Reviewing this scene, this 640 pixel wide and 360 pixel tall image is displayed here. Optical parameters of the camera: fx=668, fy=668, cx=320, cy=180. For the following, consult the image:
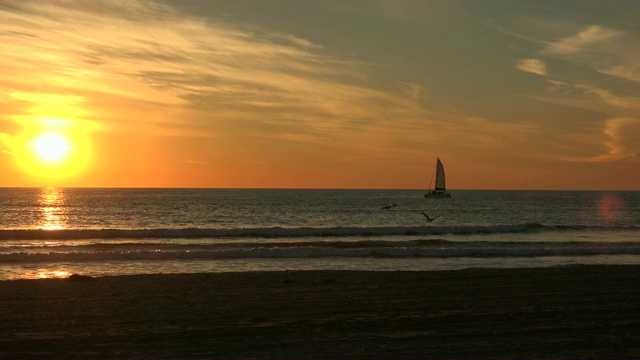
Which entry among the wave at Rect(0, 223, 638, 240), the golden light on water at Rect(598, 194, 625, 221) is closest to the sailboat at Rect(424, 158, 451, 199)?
the golden light on water at Rect(598, 194, 625, 221)

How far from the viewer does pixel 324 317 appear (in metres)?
13.0

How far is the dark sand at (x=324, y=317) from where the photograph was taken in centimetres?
1045


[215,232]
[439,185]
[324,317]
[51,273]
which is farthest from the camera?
[439,185]

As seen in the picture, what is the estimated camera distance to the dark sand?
34.3 feet

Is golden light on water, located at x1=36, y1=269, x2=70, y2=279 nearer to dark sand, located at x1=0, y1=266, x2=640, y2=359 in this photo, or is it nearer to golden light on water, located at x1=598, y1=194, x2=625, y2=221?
dark sand, located at x1=0, y1=266, x2=640, y2=359

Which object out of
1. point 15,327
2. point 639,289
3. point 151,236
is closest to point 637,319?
point 639,289

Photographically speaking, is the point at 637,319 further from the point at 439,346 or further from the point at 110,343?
the point at 110,343

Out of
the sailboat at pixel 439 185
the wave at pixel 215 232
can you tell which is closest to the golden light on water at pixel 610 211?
the sailboat at pixel 439 185

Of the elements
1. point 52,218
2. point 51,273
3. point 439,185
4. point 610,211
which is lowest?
point 51,273

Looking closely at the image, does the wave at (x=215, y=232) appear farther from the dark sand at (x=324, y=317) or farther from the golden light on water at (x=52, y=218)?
the dark sand at (x=324, y=317)

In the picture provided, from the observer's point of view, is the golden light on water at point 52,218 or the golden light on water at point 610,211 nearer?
the golden light on water at point 52,218

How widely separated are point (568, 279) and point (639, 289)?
7.77ft

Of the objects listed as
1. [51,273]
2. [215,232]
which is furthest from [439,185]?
[51,273]

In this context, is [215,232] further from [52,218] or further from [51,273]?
[52,218]
